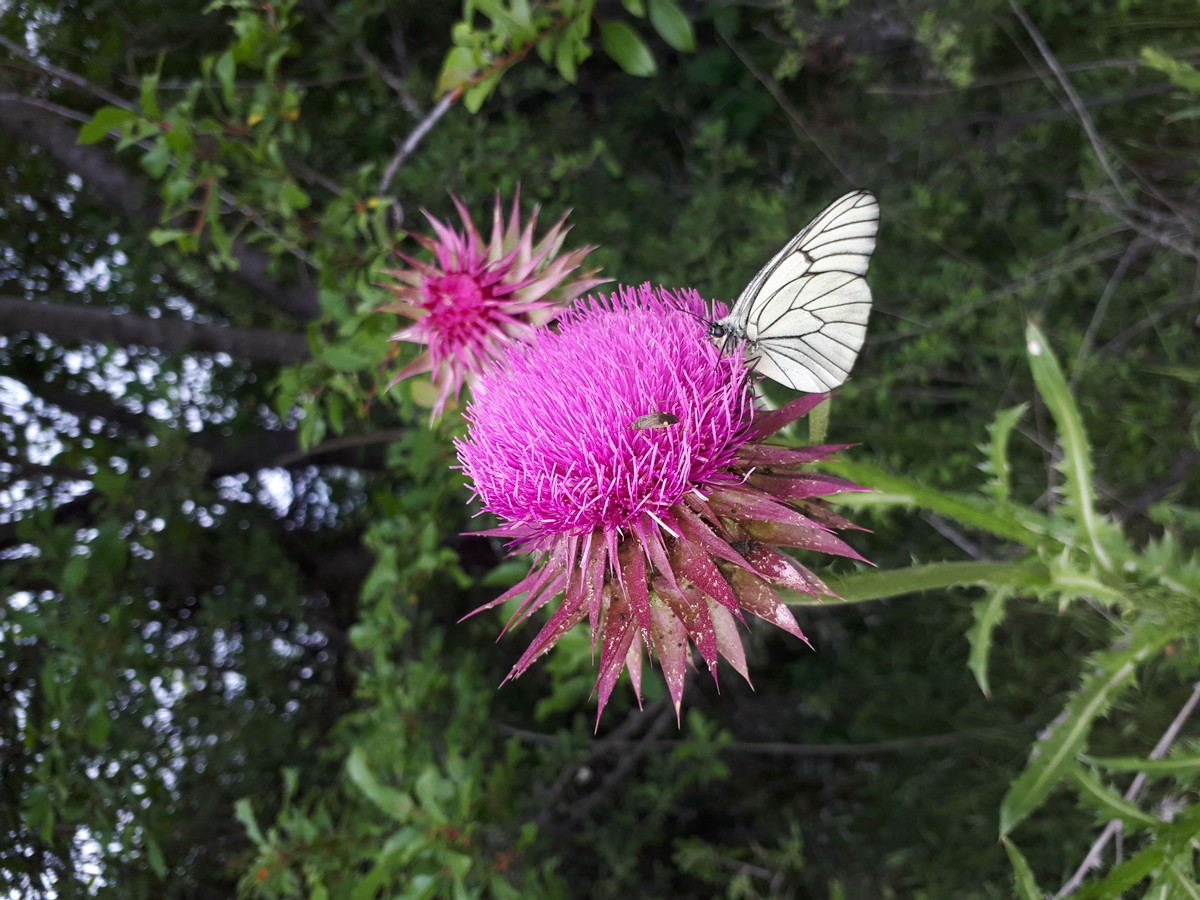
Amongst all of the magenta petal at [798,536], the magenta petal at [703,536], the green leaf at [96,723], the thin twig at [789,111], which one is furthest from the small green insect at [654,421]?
the thin twig at [789,111]

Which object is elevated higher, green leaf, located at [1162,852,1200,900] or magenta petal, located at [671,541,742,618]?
magenta petal, located at [671,541,742,618]

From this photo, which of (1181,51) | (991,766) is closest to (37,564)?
(991,766)

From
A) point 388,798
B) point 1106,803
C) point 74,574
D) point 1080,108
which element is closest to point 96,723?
point 74,574

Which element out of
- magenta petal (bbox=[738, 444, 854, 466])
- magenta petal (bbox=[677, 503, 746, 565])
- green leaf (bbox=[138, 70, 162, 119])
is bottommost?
magenta petal (bbox=[677, 503, 746, 565])

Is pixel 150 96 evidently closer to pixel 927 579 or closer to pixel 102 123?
pixel 102 123

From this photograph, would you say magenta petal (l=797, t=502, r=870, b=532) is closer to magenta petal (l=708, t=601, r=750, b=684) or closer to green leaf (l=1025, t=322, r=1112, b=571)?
magenta petal (l=708, t=601, r=750, b=684)

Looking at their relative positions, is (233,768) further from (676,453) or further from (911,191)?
(911,191)

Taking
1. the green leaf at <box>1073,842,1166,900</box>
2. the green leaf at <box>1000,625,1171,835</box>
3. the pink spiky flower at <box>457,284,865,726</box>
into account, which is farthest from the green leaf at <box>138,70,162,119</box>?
the green leaf at <box>1073,842,1166,900</box>
